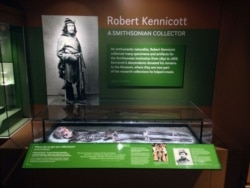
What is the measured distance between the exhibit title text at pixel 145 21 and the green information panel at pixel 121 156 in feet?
6.51

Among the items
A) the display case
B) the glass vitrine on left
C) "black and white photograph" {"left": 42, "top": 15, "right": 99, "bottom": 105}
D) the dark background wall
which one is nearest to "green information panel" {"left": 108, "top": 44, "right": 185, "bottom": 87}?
"black and white photograph" {"left": 42, "top": 15, "right": 99, "bottom": 105}

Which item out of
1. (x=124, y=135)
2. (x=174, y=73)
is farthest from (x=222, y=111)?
(x=124, y=135)

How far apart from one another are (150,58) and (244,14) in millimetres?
1358

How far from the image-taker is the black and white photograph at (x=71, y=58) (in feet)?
11.4

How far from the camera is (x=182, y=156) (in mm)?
2111

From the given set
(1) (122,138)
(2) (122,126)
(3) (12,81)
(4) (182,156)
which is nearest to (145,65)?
(2) (122,126)

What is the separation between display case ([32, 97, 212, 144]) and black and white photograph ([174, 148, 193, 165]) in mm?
124

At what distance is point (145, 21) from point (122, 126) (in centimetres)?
176

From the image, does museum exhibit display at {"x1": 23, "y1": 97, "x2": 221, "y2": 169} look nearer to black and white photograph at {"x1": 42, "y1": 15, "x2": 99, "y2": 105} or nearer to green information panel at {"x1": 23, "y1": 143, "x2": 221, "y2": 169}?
green information panel at {"x1": 23, "y1": 143, "x2": 221, "y2": 169}

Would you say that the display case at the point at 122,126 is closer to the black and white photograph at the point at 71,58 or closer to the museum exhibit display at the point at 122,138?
the museum exhibit display at the point at 122,138

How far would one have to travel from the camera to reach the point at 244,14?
2.68 meters

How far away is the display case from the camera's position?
Answer: 2287mm

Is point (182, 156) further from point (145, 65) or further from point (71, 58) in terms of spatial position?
point (71, 58)

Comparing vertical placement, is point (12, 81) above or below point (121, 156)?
above
